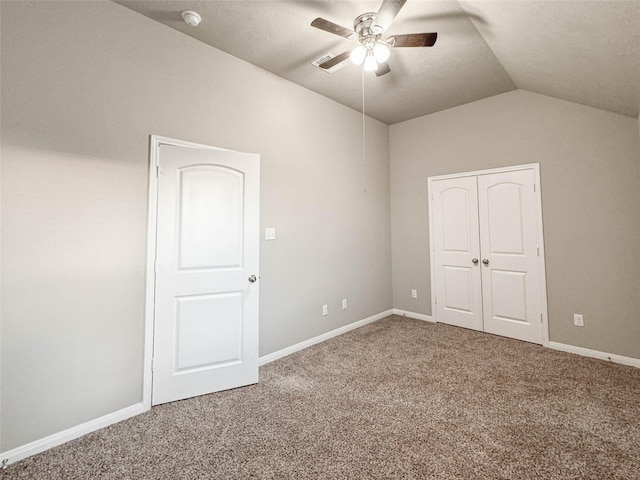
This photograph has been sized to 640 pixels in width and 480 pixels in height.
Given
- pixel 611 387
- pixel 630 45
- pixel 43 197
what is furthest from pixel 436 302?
pixel 43 197

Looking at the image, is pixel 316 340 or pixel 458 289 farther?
pixel 458 289

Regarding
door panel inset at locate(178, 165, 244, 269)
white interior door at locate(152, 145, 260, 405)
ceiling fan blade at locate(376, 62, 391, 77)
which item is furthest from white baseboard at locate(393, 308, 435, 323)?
ceiling fan blade at locate(376, 62, 391, 77)

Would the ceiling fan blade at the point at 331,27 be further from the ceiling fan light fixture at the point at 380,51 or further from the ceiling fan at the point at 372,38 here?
Result: the ceiling fan light fixture at the point at 380,51

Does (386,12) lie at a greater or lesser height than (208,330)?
greater

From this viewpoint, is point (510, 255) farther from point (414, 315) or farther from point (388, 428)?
point (388, 428)

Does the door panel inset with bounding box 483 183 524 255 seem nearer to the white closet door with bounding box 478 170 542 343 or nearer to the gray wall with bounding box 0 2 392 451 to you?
the white closet door with bounding box 478 170 542 343

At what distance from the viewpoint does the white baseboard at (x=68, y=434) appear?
171cm

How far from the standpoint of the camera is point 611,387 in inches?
96.9

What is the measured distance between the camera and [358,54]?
2150mm

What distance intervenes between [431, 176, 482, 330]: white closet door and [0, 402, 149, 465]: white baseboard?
375 centimetres

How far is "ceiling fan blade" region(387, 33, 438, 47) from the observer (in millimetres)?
2000

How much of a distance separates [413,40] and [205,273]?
2.40 metres

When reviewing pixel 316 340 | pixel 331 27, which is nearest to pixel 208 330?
pixel 316 340

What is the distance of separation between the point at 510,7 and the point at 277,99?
2.14m
